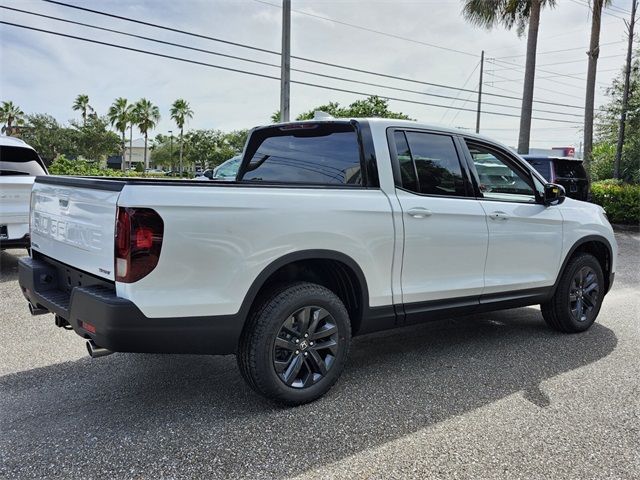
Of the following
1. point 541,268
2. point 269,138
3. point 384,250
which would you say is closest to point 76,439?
point 384,250

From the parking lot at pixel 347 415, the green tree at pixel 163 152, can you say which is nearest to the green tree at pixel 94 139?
the green tree at pixel 163 152

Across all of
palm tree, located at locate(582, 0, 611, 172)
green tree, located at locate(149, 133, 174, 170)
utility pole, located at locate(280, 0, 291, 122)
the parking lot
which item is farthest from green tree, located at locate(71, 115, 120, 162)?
the parking lot

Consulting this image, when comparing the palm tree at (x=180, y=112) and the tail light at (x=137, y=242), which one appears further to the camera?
the palm tree at (x=180, y=112)

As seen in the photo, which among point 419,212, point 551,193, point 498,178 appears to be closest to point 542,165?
point 551,193

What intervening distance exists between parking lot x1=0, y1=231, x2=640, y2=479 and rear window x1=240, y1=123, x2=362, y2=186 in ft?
4.88

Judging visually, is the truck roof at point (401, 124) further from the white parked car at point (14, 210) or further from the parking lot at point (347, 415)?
the white parked car at point (14, 210)

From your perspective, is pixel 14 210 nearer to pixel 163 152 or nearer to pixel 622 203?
pixel 622 203

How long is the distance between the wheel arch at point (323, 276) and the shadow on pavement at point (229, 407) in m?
0.61

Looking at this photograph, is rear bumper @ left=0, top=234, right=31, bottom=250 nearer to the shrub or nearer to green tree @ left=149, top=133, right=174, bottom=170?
the shrub

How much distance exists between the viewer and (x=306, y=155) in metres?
4.02

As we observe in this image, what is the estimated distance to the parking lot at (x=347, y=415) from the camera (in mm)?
2619

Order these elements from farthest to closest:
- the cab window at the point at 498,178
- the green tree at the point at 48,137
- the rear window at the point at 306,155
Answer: the green tree at the point at 48,137
the cab window at the point at 498,178
the rear window at the point at 306,155

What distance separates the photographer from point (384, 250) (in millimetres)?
3479

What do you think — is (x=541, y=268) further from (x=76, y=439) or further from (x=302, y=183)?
(x=76, y=439)
